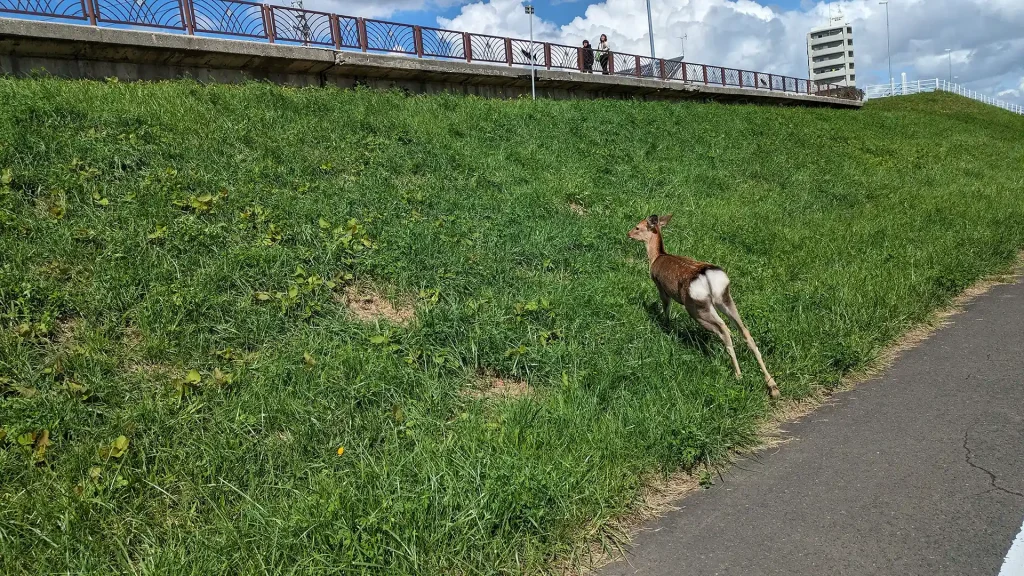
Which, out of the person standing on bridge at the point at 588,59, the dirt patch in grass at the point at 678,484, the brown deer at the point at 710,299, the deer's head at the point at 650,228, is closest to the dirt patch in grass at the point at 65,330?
the dirt patch in grass at the point at 678,484

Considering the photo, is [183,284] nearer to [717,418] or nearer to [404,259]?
[404,259]

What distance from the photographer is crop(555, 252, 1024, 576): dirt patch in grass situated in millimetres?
3203

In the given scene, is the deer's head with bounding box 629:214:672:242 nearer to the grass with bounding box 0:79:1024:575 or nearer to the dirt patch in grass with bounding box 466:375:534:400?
the grass with bounding box 0:79:1024:575

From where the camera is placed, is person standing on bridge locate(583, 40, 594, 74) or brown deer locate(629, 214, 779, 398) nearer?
brown deer locate(629, 214, 779, 398)

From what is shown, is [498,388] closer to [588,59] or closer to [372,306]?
[372,306]

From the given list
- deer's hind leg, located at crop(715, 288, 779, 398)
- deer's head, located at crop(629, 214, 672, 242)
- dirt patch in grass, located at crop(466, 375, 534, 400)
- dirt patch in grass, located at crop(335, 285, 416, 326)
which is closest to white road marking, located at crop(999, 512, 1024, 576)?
deer's hind leg, located at crop(715, 288, 779, 398)

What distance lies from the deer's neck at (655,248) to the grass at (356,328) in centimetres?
52

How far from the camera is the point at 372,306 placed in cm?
624

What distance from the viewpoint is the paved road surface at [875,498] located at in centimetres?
300

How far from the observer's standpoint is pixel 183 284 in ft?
18.9

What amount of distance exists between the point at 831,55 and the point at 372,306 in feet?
A: 397

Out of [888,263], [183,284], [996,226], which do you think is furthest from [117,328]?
[996,226]

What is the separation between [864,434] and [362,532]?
327 centimetres

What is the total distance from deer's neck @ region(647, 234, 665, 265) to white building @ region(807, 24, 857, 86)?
109 m
